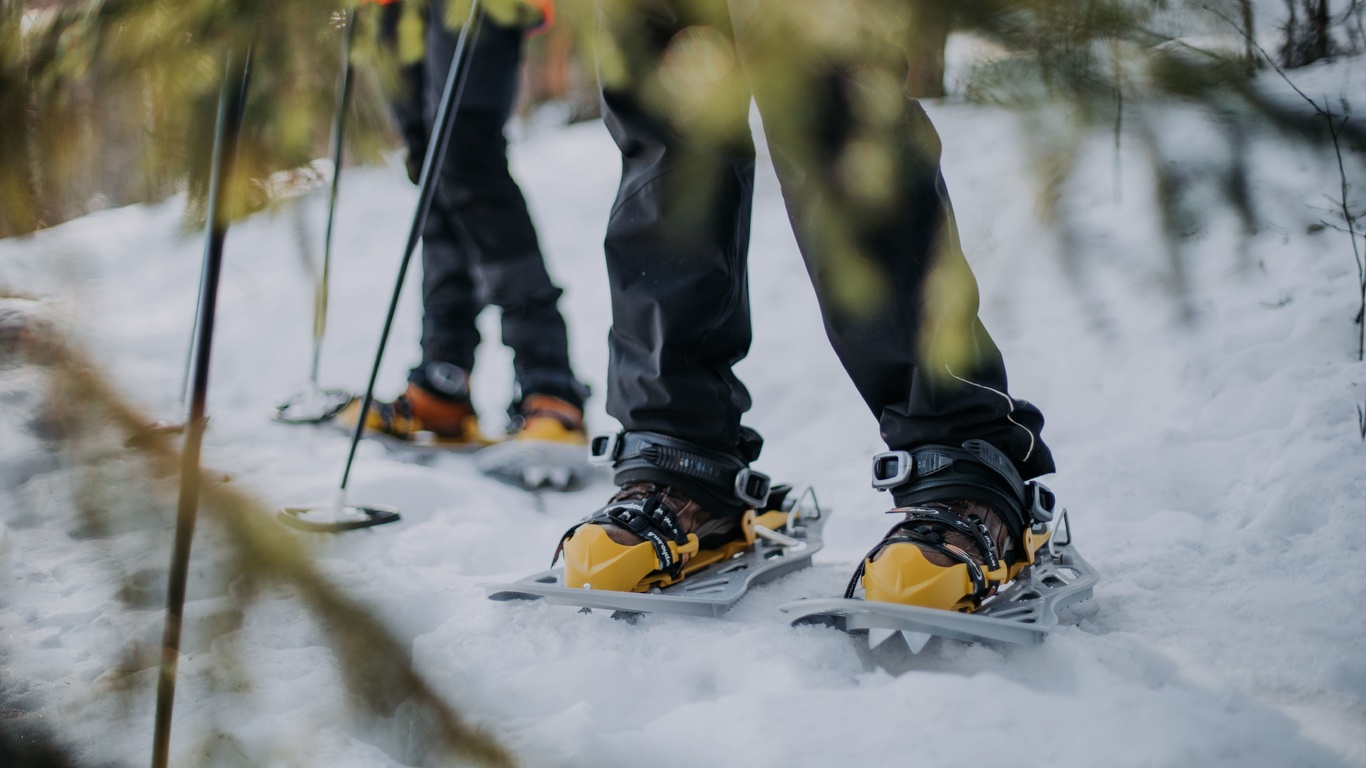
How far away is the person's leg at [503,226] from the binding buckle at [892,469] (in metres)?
1.52

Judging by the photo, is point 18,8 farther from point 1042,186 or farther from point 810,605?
point 810,605

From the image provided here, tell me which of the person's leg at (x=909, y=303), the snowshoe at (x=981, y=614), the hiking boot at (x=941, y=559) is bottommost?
the snowshoe at (x=981, y=614)

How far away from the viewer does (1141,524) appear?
1745 mm

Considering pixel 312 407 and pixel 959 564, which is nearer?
pixel 959 564

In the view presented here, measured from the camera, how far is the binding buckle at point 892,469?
133cm

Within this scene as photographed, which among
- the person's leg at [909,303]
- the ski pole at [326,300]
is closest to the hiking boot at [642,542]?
the person's leg at [909,303]

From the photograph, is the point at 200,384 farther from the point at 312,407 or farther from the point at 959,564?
the point at 312,407

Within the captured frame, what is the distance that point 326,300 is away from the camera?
1.21m

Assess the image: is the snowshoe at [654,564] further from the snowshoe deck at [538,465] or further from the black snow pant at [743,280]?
the snowshoe deck at [538,465]

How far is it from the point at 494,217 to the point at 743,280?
1351 mm

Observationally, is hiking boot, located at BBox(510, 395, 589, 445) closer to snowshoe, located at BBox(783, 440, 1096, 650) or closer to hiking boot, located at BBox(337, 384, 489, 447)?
hiking boot, located at BBox(337, 384, 489, 447)

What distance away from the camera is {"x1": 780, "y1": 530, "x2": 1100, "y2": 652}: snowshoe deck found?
1.10 metres

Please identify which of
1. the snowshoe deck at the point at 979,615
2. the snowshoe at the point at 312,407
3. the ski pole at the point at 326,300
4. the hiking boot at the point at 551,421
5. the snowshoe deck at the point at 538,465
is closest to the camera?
the ski pole at the point at 326,300

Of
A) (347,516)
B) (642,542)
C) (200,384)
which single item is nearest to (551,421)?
(347,516)
